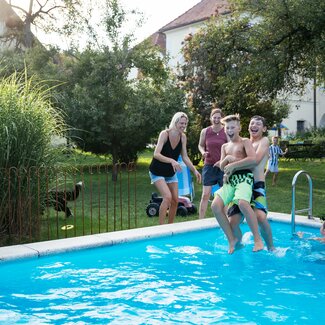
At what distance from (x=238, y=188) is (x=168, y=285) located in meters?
1.67

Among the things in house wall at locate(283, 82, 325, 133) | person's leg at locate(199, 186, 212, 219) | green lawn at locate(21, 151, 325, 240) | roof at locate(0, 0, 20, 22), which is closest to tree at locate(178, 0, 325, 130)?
green lawn at locate(21, 151, 325, 240)

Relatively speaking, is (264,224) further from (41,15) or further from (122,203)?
(41,15)

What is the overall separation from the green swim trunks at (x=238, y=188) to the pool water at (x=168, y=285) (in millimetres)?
782

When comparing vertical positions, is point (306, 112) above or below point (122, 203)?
above

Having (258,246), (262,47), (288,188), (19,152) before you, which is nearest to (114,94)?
(262,47)

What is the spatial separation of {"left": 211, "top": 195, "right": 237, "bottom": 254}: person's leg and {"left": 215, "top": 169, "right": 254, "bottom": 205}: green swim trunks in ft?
0.27

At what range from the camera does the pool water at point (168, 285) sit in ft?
15.2

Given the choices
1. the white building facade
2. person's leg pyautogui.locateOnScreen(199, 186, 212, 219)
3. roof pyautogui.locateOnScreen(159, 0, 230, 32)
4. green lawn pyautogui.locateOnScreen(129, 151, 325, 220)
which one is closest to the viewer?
person's leg pyautogui.locateOnScreen(199, 186, 212, 219)

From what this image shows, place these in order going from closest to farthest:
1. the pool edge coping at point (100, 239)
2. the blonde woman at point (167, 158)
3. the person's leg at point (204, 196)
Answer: the pool edge coping at point (100, 239)
the blonde woman at point (167, 158)
the person's leg at point (204, 196)

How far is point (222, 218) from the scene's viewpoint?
6.66 metres

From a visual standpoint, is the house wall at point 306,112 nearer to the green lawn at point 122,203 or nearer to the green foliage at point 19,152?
the green lawn at point 122,203

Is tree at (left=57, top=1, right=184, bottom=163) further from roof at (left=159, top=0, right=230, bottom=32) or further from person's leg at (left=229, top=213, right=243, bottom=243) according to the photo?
roof at (left=159, top=0, right=230, bottom=32)

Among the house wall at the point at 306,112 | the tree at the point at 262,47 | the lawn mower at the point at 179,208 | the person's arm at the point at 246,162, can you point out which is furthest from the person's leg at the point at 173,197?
the house wall at the point at 306,112

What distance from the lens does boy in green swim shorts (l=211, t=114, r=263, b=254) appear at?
6480mm
